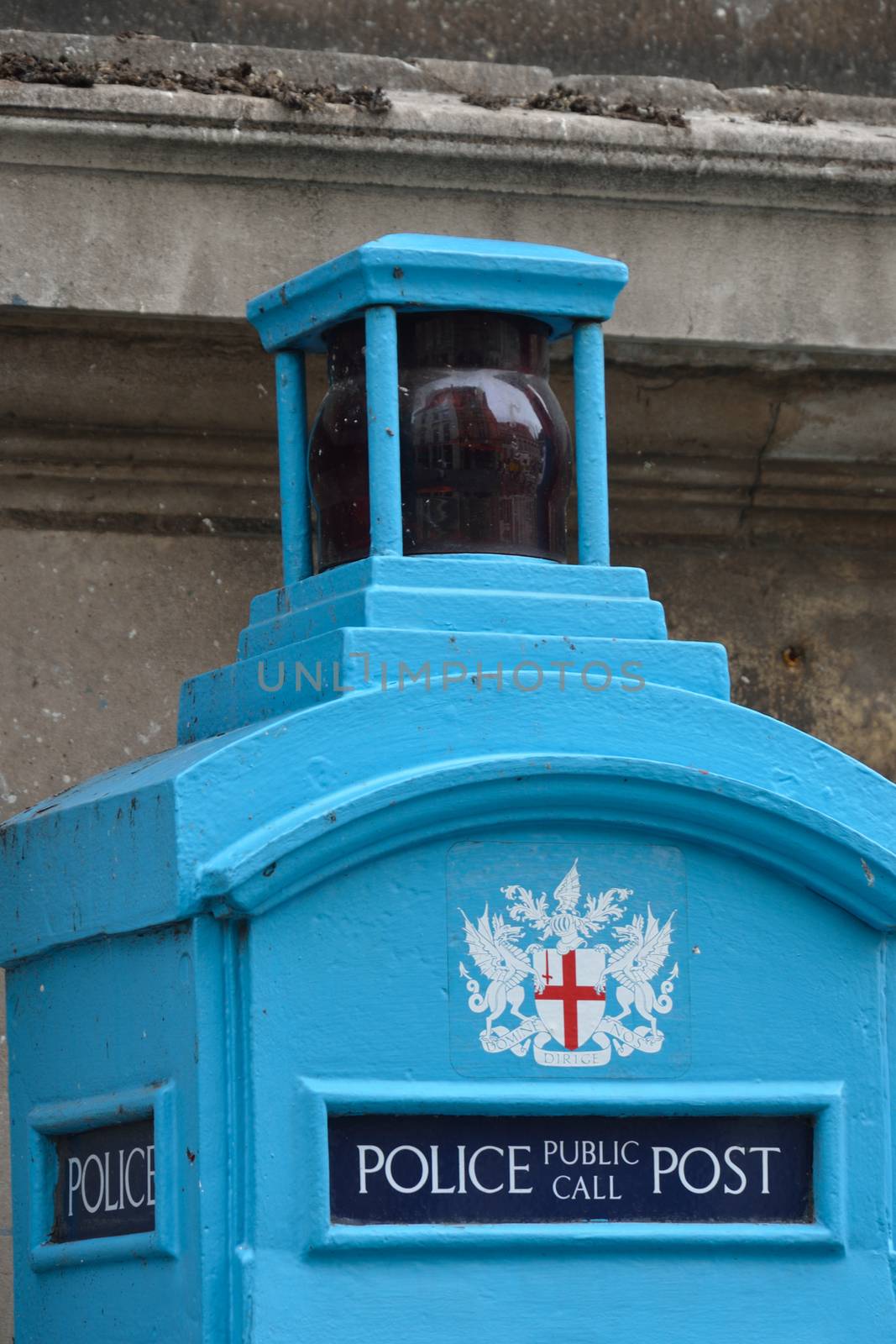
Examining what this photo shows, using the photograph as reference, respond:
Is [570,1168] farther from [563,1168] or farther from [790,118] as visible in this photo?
[790,118]

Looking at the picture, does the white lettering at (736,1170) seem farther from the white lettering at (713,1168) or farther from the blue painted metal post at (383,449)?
the blue painted metal post at (383,449)

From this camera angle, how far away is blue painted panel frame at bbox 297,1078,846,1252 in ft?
6.68

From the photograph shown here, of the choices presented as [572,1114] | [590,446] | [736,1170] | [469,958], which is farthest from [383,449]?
[736,1170]

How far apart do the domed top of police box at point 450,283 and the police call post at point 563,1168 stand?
83 centimetres

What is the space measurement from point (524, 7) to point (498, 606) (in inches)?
55.1

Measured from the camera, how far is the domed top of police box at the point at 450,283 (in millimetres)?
2232

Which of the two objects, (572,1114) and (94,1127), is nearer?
(572,1114)

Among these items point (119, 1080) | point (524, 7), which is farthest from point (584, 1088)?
point (524, 7)

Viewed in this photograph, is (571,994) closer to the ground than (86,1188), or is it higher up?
higher up

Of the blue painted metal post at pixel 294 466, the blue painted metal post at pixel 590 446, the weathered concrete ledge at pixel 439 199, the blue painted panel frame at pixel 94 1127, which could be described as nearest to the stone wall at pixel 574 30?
the weathered concrete ledge at pixel 439 199

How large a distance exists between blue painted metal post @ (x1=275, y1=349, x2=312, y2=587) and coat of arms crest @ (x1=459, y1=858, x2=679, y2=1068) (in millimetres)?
522

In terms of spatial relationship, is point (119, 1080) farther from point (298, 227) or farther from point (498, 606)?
point (298, 227)

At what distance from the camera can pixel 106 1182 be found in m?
2.25

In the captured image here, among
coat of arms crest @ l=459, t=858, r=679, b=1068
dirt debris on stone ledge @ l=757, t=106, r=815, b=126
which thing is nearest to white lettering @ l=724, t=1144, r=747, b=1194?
coat of arms crest @ l=459, t=858, r=679, b=1068
